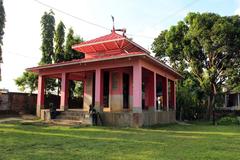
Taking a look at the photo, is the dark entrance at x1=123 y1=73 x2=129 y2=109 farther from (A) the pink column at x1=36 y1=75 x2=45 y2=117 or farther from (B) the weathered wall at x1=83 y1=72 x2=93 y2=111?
(A) the pink column at x1=36 y1=75 x2=45 y2=117

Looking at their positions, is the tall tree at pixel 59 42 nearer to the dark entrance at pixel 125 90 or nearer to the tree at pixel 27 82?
the tree at pixel 27 82

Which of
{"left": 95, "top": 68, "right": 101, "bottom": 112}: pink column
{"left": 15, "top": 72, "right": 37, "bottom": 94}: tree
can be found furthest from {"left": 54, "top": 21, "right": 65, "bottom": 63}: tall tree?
{"left": 95, "top": 68, "right": 101, "bottom": 112}: pink column

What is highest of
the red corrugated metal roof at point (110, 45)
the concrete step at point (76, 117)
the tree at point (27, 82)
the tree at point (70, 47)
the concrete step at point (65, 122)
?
the tree at point (70, 47)

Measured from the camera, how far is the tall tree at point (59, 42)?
2639cm

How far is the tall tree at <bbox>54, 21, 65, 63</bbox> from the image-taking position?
2639 cm

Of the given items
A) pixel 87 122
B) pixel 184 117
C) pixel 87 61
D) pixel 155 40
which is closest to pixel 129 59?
pixel 87 61

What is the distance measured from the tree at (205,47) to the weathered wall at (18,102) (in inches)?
584

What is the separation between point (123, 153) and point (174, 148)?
5.84ft

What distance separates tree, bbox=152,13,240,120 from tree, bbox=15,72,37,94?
45.3ft

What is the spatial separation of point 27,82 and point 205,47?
1674 cm

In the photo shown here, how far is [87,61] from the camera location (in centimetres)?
1608

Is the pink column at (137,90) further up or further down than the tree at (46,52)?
further down

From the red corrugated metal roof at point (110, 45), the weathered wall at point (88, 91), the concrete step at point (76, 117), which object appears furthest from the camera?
the weathered wall at point (88, 91)

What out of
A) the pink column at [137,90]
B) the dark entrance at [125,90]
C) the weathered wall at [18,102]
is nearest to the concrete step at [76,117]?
the pink column at [137,90]
